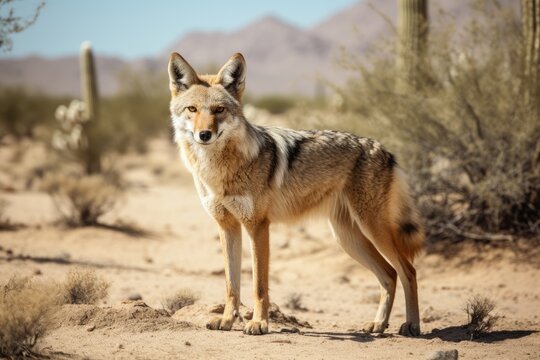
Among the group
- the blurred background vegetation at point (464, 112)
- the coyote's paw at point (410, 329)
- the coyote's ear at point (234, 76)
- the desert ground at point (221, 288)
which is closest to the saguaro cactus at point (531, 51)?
the blurred background vegetation at point (464, 112)

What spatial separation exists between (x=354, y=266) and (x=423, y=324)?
2533 mm

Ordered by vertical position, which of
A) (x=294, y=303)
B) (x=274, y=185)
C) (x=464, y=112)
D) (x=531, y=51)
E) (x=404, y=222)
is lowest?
(x=294, y=303)

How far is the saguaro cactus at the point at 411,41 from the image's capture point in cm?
830

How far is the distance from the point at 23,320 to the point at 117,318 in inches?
43.8

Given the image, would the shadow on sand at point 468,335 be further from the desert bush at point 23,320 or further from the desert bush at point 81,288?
the desert bush at point 23,320

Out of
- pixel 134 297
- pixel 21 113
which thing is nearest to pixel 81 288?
pixel 134 297

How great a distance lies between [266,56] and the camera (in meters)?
114

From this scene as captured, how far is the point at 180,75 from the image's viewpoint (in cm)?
521

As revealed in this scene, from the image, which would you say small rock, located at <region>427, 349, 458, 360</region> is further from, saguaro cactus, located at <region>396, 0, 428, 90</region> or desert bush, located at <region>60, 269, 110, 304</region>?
saguaro cactus, located at <region>396, 0, 428, 90</region>

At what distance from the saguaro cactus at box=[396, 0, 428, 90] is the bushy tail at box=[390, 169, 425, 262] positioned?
10.1 ft

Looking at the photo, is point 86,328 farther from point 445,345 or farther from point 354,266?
point 354,266

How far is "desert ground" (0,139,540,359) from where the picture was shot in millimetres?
4547

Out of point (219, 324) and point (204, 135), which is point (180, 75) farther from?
point (219, 324)

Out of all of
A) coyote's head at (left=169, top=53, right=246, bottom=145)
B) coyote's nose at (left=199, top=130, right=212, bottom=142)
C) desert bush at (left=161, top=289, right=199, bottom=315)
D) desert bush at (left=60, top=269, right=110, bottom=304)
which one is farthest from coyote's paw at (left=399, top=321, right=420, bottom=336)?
desert bush at (left=60, top=269, right=110, bottom=304)
